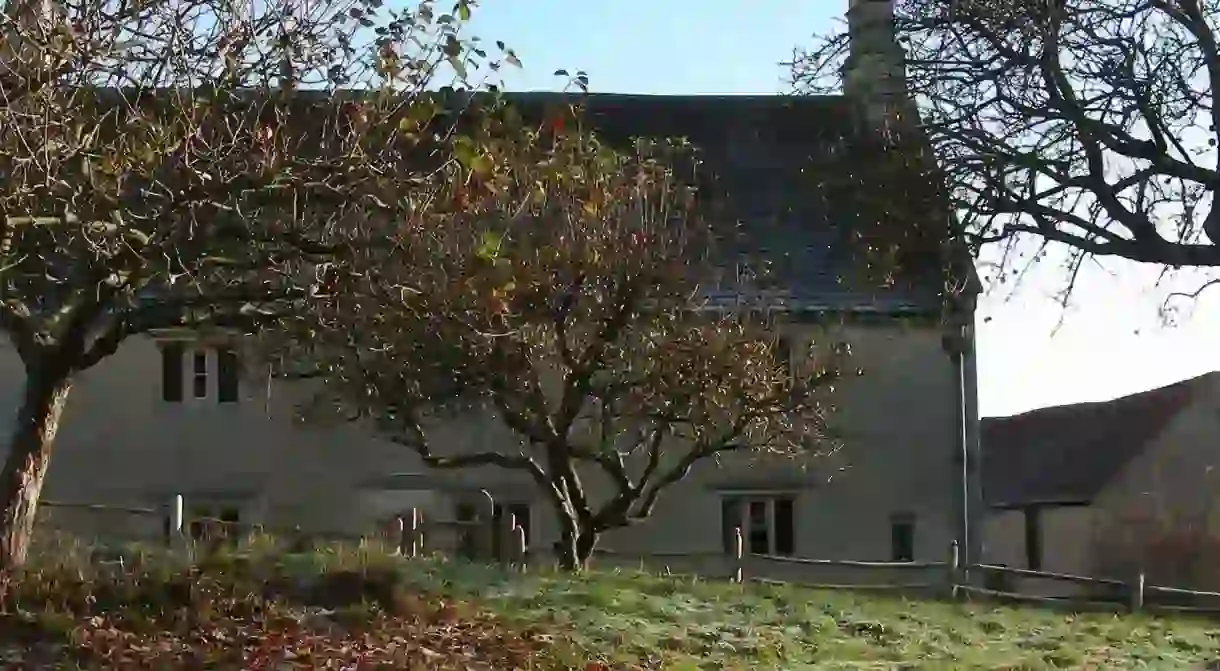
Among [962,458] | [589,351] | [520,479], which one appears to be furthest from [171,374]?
[962,458]

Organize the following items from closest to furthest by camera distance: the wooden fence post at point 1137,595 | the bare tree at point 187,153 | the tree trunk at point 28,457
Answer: the bare tree at point 187,153, the tree trunk at point 28,457, the wooden fence post at point 1137,595

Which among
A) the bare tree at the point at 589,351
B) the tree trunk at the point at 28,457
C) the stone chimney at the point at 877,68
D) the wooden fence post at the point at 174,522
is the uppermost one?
the stone chimney at the point at 877,68

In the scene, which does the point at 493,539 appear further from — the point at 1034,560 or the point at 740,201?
the point at 1034,560

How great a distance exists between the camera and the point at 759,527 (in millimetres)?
27969

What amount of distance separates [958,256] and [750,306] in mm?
8217

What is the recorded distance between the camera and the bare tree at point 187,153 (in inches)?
377

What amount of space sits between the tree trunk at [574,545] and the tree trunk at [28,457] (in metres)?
7.88

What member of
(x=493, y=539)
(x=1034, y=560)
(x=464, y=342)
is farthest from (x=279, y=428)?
(x=1034, y=560)

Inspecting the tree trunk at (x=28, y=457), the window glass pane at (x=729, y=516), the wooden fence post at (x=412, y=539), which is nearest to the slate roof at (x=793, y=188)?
the tree trunk at (x=28, y=457)

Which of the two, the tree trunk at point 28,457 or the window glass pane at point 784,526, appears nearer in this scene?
the tree trunk at point 28,457

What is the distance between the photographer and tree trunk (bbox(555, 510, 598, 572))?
19.7 meters

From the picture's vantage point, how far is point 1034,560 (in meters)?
39.5

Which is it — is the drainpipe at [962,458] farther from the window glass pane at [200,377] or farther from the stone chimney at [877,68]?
the stone chimney at [877,68]

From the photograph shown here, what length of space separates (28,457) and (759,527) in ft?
56.8
